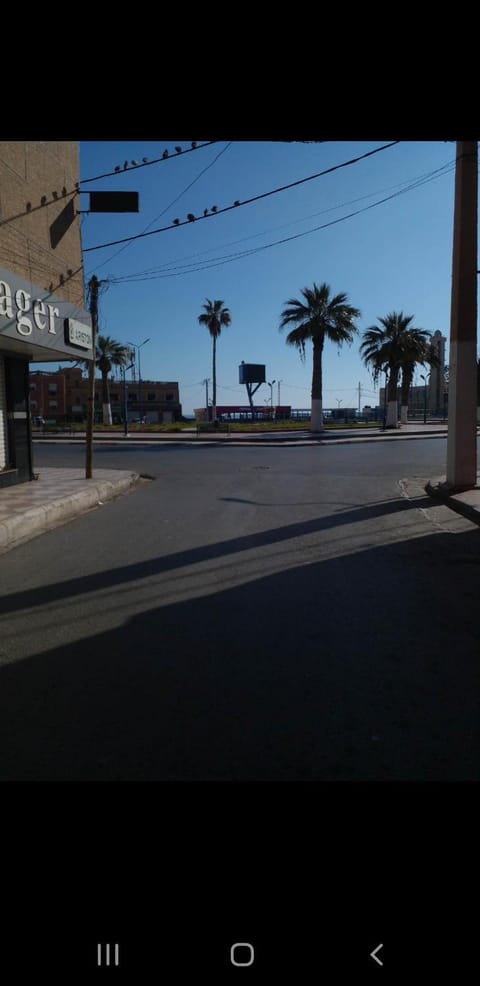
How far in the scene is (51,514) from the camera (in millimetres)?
10062

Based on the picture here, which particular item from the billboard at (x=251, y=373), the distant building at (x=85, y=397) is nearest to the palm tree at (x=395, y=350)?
the billboard at (x=251, y=373)

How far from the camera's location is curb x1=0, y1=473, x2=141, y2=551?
28.1 ft

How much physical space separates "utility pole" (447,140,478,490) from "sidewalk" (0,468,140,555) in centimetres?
721

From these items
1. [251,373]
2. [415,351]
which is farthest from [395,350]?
[251,373]

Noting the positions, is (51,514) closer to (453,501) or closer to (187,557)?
(187,557)

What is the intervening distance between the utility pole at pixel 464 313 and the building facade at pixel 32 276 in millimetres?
7520

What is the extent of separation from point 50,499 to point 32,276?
536 centimetres

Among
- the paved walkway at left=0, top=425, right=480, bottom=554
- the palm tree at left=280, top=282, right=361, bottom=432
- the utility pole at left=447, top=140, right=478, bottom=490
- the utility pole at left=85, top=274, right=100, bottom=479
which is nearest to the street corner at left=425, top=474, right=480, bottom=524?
the paved walkway at left=0, top=425, right=480, bottom=554
